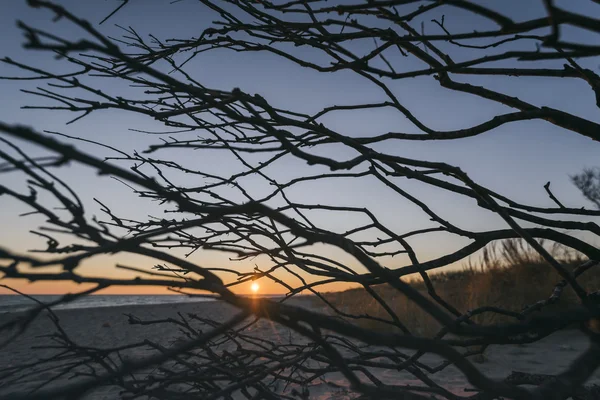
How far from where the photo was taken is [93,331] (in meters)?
10.4

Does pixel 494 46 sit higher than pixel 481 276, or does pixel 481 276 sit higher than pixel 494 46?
pixel 494 46

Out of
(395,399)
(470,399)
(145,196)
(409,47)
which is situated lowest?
(470,399)

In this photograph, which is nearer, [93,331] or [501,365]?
[501,365]

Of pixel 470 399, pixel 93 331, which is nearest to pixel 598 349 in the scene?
pixel 470 399

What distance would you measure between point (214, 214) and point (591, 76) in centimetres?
132

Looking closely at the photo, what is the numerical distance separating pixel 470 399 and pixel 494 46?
1017 mm

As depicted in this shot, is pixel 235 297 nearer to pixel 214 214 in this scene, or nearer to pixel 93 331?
pixel 214 214

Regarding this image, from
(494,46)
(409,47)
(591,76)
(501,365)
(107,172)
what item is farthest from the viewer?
(501,365)

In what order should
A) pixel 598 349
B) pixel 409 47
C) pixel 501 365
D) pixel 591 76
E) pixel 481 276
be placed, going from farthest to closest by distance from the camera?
pixel 481 276 < pixel 501 365 < pixel 409 47 < pixel 591 76 < pixel 598 349

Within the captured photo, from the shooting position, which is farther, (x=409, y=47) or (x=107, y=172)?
(x=409, y=47)

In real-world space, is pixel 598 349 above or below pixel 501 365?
above

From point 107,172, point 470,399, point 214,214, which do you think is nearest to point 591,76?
point 470,399

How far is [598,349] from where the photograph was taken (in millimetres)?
682

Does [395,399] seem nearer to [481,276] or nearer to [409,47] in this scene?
[409,47]
